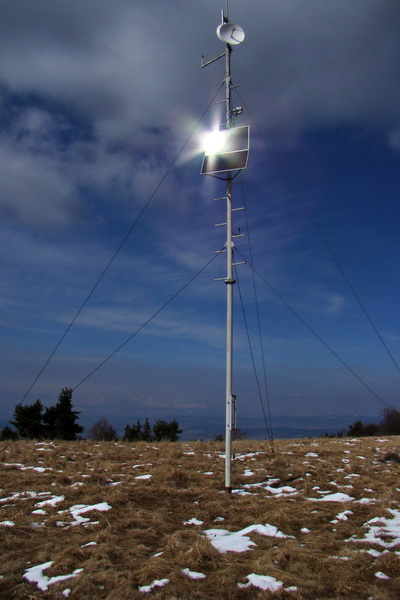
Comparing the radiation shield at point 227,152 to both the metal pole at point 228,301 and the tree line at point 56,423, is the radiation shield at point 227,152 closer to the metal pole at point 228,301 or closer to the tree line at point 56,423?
the metal pole at point 228,301

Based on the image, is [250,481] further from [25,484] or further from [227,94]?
[227,94]

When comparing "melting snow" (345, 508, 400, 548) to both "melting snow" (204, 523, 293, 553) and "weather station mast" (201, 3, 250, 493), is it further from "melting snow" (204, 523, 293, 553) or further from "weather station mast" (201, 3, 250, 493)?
"weather station mast" (201, 3, 250, 493)

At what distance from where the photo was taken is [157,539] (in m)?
7.92

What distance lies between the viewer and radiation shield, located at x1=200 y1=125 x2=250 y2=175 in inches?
512

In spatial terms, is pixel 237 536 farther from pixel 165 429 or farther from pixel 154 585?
pixel 165 429

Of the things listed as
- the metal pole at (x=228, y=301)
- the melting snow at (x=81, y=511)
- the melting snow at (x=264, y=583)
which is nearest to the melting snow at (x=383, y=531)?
the melting snow at (x=264, y=583)

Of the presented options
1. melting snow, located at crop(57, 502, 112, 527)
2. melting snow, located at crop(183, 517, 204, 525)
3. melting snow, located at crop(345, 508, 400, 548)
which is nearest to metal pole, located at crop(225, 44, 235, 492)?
melting snow, located at crop(183, 517, 204, 525)

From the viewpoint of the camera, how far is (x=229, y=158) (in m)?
13.1

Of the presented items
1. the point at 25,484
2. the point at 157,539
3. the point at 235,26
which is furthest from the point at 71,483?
the point at 235,26

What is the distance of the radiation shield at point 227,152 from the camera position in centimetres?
1299

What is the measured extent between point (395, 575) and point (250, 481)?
7.06 meters

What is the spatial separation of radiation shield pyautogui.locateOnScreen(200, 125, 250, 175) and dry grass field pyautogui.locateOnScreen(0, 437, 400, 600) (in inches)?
416

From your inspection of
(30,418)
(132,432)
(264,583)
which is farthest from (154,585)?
(132,432)

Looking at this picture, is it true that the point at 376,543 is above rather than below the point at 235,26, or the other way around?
below
